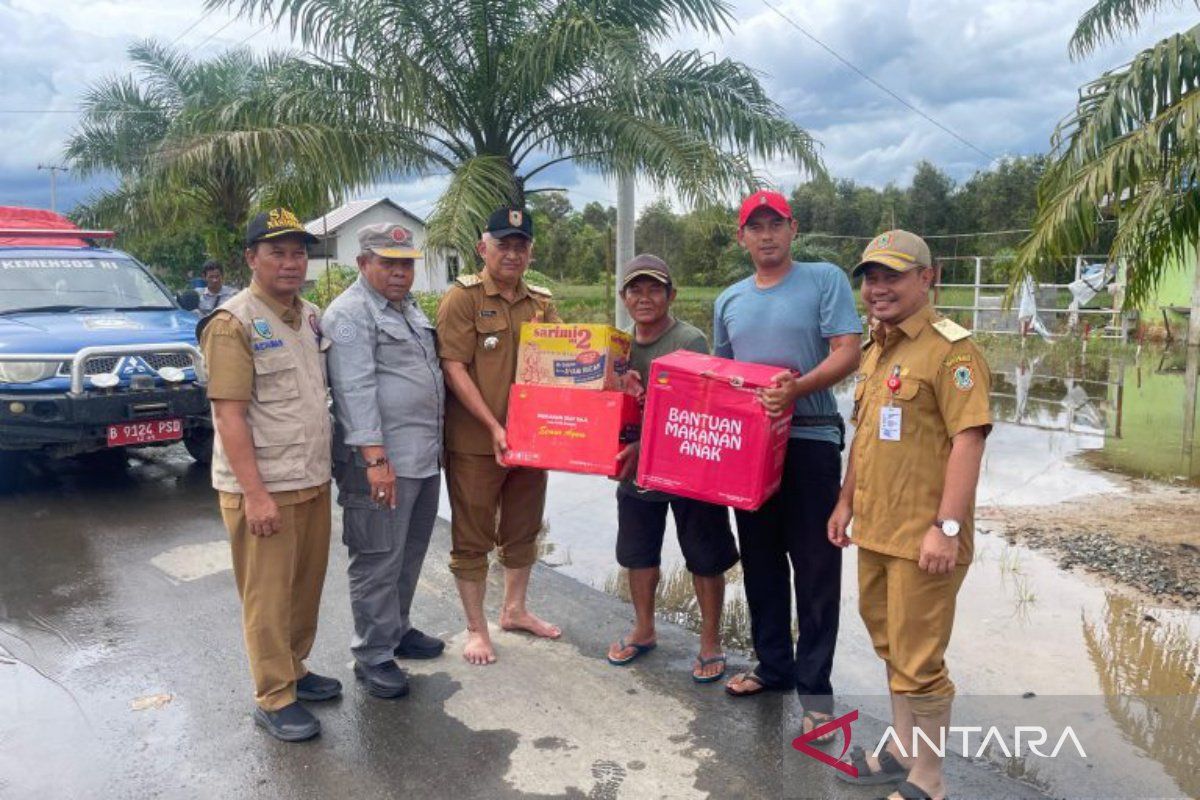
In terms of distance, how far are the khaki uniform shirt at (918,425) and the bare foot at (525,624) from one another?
6.10ft

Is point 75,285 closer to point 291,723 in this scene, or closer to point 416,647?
point 416,647

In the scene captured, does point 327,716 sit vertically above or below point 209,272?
below

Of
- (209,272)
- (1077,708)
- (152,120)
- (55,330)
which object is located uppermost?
(152,120)

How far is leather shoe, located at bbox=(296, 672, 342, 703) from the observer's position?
3.50 meters

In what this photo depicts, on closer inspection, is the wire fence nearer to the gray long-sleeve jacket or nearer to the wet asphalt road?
the wet asphalt road

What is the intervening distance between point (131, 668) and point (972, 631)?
3.99 metres

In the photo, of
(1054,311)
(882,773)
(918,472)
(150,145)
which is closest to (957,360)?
(918,472)

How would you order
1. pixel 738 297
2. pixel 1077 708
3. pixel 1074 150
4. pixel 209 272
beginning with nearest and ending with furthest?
1. pixel 738 297
2. pixel 1077 708
3. pixel 1074 150
4. pixel 209 272

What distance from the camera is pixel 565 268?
41.2 metres

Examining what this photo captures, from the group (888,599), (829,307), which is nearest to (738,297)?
(829,307)

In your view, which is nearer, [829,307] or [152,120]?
[829,307]

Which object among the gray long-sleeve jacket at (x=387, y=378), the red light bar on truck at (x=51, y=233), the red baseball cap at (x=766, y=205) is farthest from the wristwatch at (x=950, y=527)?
the red light bar on truck at (x=51, y=233)

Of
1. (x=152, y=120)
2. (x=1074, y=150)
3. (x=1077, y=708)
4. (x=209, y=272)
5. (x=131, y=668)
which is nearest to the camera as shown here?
(x=1077, y=708)

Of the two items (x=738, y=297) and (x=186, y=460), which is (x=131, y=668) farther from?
(x=186, y=460)
